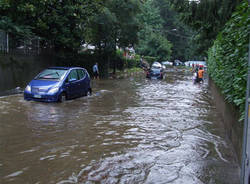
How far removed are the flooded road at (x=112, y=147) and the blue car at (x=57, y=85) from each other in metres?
0.96

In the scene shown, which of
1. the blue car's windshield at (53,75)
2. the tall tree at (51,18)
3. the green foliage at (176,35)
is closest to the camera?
the blue car's windshield at (53,75)

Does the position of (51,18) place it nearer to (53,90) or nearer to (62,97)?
(62,97)

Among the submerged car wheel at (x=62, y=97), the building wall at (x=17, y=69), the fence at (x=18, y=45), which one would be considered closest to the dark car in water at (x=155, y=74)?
the building wall at (x=17, y=69)

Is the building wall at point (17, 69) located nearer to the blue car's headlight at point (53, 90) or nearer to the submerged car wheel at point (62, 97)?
the submerged car wheel at point (62, 97)

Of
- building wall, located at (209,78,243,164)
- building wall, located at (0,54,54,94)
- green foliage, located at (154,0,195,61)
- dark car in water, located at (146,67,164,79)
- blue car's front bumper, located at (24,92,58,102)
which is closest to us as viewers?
building wall, located at (209,78,243,164)

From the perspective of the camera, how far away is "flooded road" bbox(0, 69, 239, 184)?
5.24 meters

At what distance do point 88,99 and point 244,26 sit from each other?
10.3 m

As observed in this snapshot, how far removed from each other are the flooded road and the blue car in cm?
96

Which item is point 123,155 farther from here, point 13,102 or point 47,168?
point 13,102

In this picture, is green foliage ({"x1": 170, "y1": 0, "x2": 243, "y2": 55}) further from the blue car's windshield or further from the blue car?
the blue car's windshield

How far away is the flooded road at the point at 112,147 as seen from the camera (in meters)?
5.24

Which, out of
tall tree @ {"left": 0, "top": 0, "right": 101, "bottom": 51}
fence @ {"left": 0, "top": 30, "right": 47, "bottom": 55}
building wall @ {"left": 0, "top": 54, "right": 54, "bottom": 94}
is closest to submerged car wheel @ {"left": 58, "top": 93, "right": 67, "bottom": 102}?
building wall @ {"left": 0, "top": 54, "right": 54, "bottom": 94}

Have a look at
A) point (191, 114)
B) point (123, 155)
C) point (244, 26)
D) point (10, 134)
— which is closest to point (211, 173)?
point (123, 155)

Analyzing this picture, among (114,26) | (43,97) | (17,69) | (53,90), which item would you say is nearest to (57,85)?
(53,90)
